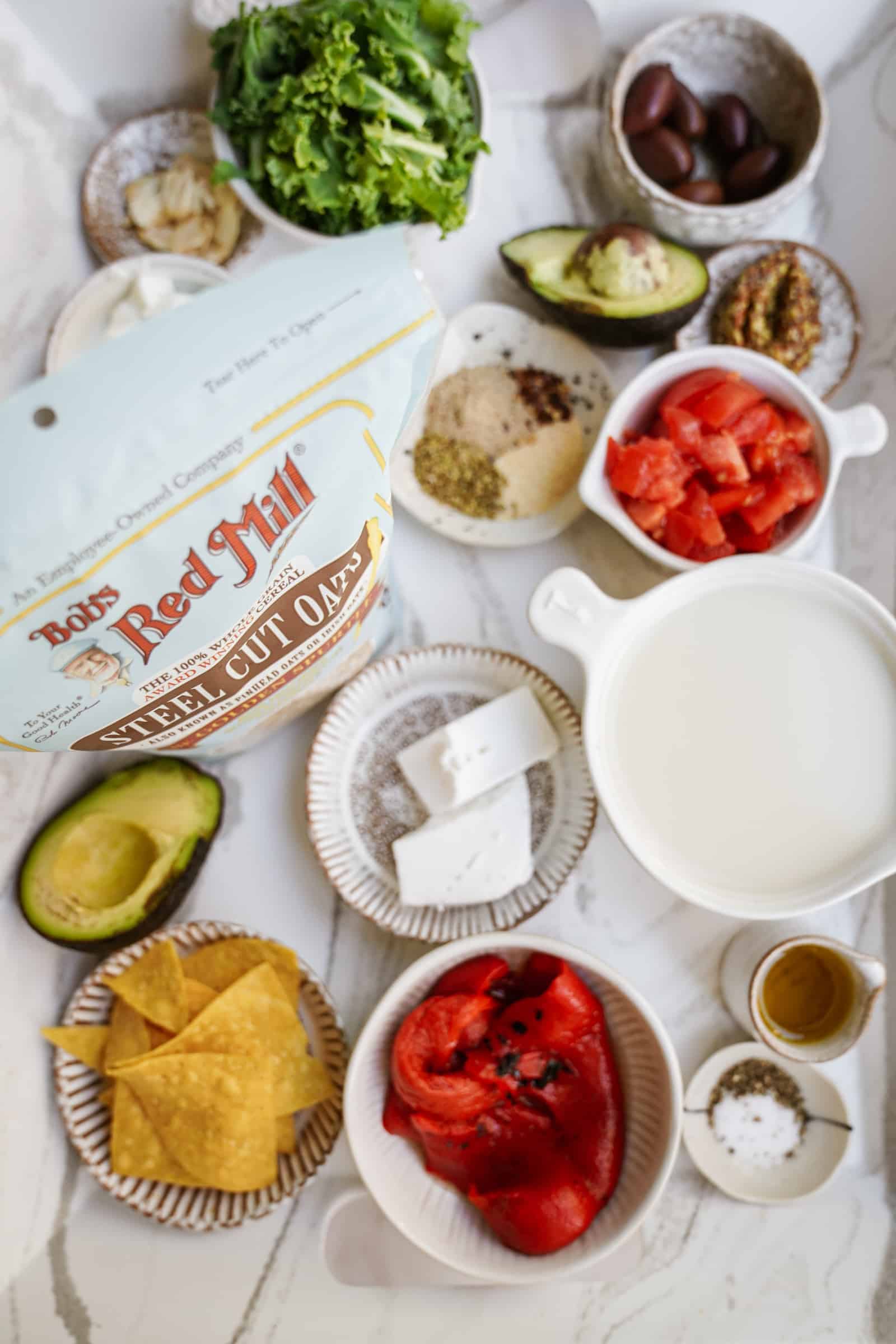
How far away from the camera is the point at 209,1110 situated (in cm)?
101

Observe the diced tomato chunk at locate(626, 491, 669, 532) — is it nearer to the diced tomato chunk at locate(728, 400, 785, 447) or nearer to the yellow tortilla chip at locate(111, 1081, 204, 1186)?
the diced tomato chunk at locate(728, 400, 785, 447)

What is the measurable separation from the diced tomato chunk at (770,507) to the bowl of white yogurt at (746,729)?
0.11 metres

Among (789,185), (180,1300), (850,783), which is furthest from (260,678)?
(789,185)

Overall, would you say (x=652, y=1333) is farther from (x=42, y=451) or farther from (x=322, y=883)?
(x=42, y=451)

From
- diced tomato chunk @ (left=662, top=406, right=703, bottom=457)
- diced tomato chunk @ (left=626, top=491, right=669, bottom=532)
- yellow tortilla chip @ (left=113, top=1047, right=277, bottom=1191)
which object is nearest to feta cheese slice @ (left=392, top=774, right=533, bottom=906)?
yellow tortilla chip @ (left=113, top=1047, right=277, bottom=1191)

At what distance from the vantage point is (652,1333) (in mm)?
1139

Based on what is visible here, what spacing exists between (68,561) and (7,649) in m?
0.08

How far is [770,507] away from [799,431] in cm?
10

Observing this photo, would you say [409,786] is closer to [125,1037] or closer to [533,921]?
[533,921]

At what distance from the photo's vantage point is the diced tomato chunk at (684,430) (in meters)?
1.11

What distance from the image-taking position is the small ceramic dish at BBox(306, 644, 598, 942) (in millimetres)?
1130

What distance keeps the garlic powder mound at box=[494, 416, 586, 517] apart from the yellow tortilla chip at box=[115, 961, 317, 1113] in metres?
0.62

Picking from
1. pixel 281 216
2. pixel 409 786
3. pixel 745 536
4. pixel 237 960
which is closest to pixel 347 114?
pixel 281 216

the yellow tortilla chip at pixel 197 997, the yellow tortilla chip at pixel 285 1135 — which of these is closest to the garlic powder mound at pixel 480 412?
the yellow tortilla chip at pixel 197 997
